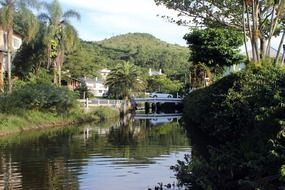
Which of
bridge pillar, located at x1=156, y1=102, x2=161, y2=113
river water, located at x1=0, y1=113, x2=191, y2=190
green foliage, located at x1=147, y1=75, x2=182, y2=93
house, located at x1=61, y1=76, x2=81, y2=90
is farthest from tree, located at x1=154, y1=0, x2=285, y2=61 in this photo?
green foliage, located at x1=147, y1=75, x2=182, y2=93

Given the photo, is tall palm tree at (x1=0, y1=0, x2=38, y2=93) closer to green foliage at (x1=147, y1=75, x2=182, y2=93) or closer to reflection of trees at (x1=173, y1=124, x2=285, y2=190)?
reflection of trees at (x1=173, y1=124, x2=285, y2=190)

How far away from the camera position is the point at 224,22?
27172mm

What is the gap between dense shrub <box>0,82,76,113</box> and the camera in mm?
39906

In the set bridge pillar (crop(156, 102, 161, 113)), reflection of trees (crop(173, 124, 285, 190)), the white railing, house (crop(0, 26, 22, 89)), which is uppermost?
house (crop(0, 26, 22, 89))

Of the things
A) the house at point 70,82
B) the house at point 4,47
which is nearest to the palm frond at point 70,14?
the house at point 4,47

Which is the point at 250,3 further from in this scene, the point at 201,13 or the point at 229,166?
the point at 229,166

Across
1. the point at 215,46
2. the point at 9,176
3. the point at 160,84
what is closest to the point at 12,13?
the point at 215,46

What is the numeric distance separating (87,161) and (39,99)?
22729 mm

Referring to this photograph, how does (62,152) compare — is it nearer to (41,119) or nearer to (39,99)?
(41,119)

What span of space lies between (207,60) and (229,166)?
52561 mm

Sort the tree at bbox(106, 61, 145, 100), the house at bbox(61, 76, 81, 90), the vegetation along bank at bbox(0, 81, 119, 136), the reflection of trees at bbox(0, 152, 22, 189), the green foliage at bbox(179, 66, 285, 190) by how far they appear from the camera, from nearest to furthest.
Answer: the green foliage at bbox(179, 66, 285, 190) < the reflection of trees at bbox(0, 152, 22, 189) < the vegetation along bank at bbox(0, 81, 119, 136) < the house at bbox(61, 76, 81, 90) < the tree at bbox(106, 61, 145, 100)

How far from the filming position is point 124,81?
86.7 m

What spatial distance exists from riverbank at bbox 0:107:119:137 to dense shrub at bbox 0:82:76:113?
0.57 meters

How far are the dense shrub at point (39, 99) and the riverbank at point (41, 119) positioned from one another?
574 mm
